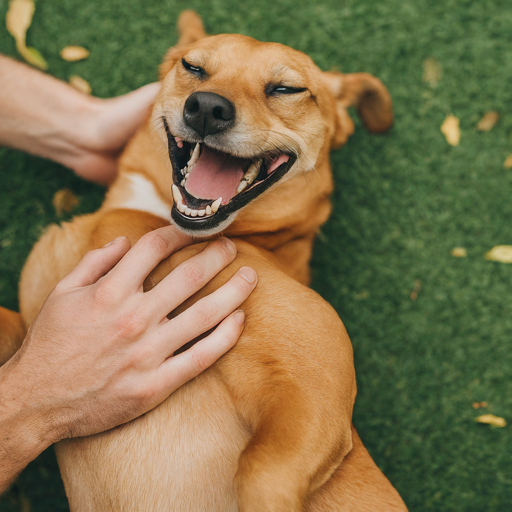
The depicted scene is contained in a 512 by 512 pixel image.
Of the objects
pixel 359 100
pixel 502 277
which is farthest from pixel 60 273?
pixel 502 277

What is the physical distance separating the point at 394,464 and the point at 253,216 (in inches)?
80.3

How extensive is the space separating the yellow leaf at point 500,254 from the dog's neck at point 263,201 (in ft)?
4.92

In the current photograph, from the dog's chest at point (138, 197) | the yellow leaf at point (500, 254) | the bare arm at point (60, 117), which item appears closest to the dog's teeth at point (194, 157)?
the dog's chest at point (138, 197)

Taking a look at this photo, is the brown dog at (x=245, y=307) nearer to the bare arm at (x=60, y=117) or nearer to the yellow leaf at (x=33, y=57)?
the bare arm at (x=60, y=117)

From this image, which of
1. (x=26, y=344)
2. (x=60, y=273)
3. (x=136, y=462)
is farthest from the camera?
(x=60, y=273)

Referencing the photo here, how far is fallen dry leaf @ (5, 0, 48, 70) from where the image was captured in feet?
10.1

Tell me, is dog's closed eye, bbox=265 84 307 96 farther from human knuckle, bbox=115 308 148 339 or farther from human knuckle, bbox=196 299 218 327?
human knuckle, bbox=115 308 148 339

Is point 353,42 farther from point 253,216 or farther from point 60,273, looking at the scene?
point 60,273

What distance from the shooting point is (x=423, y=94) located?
3.22m

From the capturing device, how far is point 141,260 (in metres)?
1.80

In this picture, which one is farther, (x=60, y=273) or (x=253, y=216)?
(x=253, y=216)

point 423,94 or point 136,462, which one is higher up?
point 423,94

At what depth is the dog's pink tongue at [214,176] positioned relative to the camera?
77.4 inches

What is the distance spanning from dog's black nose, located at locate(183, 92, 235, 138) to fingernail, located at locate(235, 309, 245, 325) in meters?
0.79
